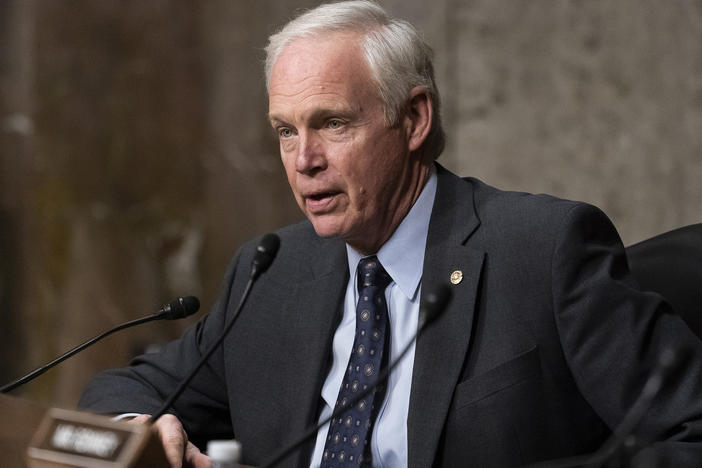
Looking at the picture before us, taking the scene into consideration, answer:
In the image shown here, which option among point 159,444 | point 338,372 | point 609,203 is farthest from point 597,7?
point 159,444

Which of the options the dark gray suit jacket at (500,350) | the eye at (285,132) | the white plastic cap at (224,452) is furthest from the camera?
the eye at (285,132)

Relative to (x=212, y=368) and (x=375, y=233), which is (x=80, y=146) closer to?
(x=212, y=368)

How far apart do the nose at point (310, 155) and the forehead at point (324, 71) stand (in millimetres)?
88

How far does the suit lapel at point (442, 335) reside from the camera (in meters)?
2.05

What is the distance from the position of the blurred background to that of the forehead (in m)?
1.77

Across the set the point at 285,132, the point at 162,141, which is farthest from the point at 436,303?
the point at 162,141

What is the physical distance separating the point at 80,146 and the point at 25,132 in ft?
0.84

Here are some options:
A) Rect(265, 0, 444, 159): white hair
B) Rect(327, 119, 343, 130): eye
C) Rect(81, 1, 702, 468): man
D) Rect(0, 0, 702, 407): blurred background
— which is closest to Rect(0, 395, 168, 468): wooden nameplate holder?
Rect(81, 1, 702, 468): man

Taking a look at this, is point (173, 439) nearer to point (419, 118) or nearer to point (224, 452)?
point (224, 452)

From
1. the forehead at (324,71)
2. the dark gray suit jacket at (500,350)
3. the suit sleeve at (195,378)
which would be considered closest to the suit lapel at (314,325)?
the dark gray suit jacket at (500,350)

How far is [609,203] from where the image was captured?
374 cm

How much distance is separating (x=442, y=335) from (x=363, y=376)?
0.70 feet

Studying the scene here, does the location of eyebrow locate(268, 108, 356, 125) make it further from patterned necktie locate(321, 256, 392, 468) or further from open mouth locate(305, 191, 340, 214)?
patterned necktie locate(321, 256, 392, 468)

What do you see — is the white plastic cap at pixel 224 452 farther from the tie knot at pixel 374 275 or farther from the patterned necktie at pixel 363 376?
the tie knot at pixel 374 275
